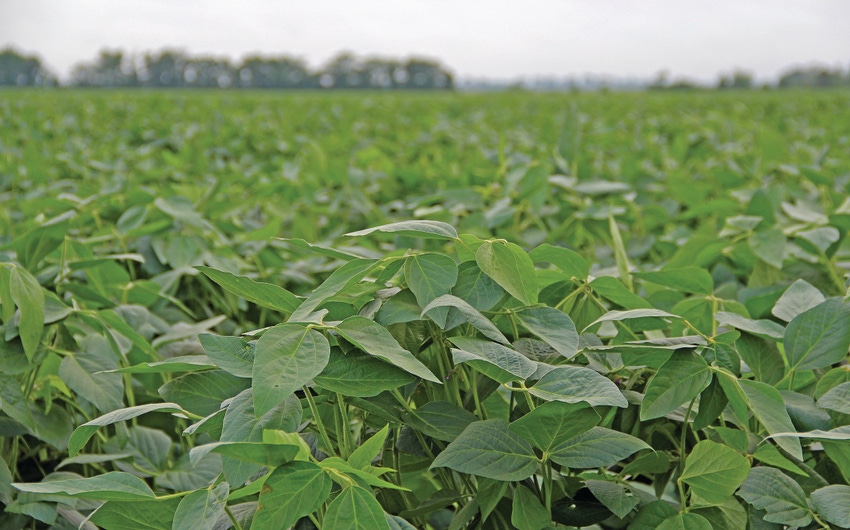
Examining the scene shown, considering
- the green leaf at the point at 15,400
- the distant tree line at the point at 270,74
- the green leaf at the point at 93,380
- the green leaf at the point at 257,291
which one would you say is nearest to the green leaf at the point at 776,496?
the green leaf at the point at 257,291

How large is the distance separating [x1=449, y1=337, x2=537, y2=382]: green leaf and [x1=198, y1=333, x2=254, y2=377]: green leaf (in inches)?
6.9

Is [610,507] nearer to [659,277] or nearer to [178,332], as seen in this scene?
[659,277]

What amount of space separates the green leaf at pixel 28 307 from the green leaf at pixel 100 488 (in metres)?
0.29

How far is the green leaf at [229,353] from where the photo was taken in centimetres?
60

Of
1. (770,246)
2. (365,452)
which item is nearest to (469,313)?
(365,452)

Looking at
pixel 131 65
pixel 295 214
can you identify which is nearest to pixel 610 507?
pixel 295 214

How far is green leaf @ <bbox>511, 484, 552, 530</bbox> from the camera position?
645 mm

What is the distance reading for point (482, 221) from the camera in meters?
1.45

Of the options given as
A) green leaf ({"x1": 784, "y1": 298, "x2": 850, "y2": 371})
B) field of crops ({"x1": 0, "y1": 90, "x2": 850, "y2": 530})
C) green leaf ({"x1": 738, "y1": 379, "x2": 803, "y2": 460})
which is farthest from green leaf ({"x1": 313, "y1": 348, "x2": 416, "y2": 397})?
green leaf ({"x1": 784, "y1": 298, "x2": 850, "y2": 371})

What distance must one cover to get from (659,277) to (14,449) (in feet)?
2.87

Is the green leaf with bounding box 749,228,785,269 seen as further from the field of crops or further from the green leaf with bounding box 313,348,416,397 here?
the green leaf with bounding box 313,348,416,397

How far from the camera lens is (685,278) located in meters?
0.90

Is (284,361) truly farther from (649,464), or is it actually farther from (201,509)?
(649,464)

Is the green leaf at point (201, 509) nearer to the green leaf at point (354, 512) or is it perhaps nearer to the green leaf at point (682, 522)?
the green leaf at point (354, 512)
